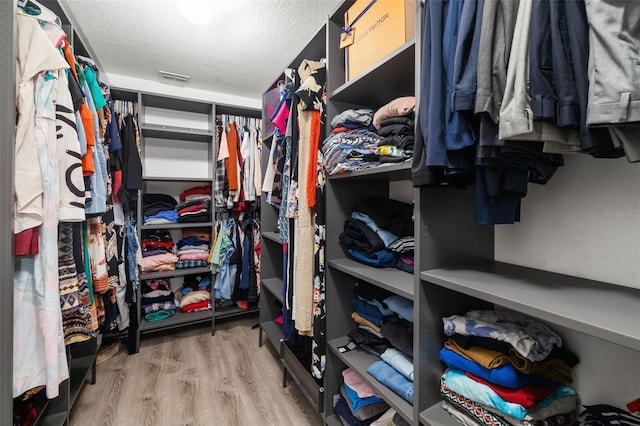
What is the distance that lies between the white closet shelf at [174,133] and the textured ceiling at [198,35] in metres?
0.50

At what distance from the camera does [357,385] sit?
1.17 metres

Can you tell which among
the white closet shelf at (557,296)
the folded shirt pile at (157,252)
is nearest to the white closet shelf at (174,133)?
the folded shirt pile at (157,252)

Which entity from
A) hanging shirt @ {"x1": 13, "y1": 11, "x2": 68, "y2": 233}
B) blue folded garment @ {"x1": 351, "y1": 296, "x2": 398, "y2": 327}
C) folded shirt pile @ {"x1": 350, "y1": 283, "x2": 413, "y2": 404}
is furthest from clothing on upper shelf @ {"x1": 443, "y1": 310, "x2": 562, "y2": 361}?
hanging shirt @ {"x1": 13, "y1": 11, "x2": 68, "y2": 233}

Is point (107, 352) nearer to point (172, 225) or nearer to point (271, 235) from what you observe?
point (172, 225)

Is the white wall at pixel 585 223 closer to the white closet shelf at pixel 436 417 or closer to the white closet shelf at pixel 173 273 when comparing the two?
the white closet shelf at pixel 436 417

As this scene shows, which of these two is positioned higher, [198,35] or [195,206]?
[198,35]

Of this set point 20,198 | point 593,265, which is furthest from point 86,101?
point 593,265

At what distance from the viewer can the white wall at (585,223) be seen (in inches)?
26.5

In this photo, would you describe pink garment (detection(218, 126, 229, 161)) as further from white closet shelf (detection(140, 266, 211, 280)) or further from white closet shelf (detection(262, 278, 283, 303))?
white closet shelf (detection(262, 278, 283, 303))

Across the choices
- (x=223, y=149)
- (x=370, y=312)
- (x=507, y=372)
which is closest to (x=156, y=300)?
(x=223, y=149)

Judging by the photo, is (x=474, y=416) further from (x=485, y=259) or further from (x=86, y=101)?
(x=86, y=101)

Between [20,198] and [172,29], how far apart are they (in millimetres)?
1452

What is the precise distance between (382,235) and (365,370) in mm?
542

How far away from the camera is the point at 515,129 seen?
0.50 metres
